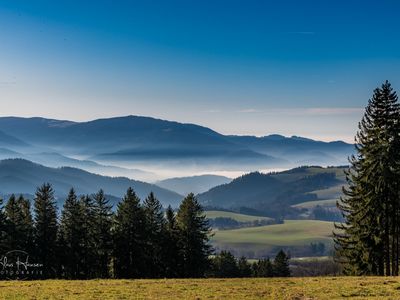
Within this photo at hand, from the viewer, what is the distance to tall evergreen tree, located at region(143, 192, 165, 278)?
239 ft

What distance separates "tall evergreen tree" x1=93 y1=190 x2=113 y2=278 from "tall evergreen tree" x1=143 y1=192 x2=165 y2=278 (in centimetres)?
590

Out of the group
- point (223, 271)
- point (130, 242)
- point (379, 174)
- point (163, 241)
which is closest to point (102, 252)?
point (130, 242)

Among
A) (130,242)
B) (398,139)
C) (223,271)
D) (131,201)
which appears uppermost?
(398,139)

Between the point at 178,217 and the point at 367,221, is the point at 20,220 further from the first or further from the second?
the point at 367,221

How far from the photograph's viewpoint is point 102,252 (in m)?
70.6

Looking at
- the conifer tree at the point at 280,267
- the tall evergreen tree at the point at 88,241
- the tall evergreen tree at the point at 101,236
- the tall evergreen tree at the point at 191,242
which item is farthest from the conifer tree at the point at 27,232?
the conifer tree at the point at 280,267

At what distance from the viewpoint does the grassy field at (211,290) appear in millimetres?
30797

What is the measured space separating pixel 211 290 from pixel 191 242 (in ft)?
132

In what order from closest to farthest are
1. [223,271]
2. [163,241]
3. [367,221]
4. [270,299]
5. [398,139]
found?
[270,299] → [398,139] → [367,221] → [163,241] → [223,271]

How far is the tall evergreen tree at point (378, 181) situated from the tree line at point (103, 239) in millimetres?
27936

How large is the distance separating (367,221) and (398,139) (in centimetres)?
1098

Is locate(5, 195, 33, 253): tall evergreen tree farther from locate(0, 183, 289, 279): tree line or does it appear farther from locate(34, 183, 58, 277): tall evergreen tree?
locate(34, 183, 58, 277): tall evergreen tree

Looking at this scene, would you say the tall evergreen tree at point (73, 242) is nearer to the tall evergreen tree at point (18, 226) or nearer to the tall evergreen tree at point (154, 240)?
the tall evergreen tree at point (18, 226)

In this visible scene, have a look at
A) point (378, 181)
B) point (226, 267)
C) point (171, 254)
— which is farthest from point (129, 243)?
point (226, 267)
